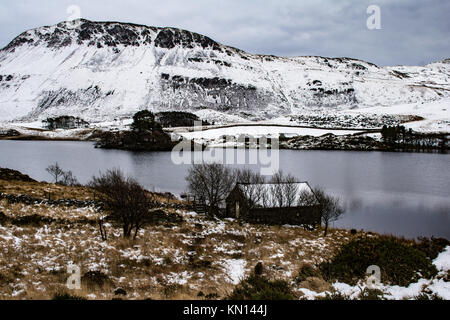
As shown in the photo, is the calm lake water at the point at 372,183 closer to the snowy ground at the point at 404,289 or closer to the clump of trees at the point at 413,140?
the snowy ground at the point at 404,289

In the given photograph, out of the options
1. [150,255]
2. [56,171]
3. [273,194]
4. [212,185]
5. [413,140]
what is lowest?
[150,255]

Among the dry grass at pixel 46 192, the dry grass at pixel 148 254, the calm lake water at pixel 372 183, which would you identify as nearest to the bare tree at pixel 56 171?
the calm lake water at pixel 372 183

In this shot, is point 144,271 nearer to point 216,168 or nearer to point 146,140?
point 216,168

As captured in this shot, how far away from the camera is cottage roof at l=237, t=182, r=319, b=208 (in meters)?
28.0

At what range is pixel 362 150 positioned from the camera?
3927 inches

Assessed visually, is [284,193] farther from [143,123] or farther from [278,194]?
[143,123]

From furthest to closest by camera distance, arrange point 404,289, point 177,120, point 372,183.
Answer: point 177,120 < point 372,183 < point 404,289

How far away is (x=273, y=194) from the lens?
2875 centimetres

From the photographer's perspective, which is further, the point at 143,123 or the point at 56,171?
the point at 143,123

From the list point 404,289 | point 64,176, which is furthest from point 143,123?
point 404,289

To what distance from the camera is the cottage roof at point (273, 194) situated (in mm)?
27984
